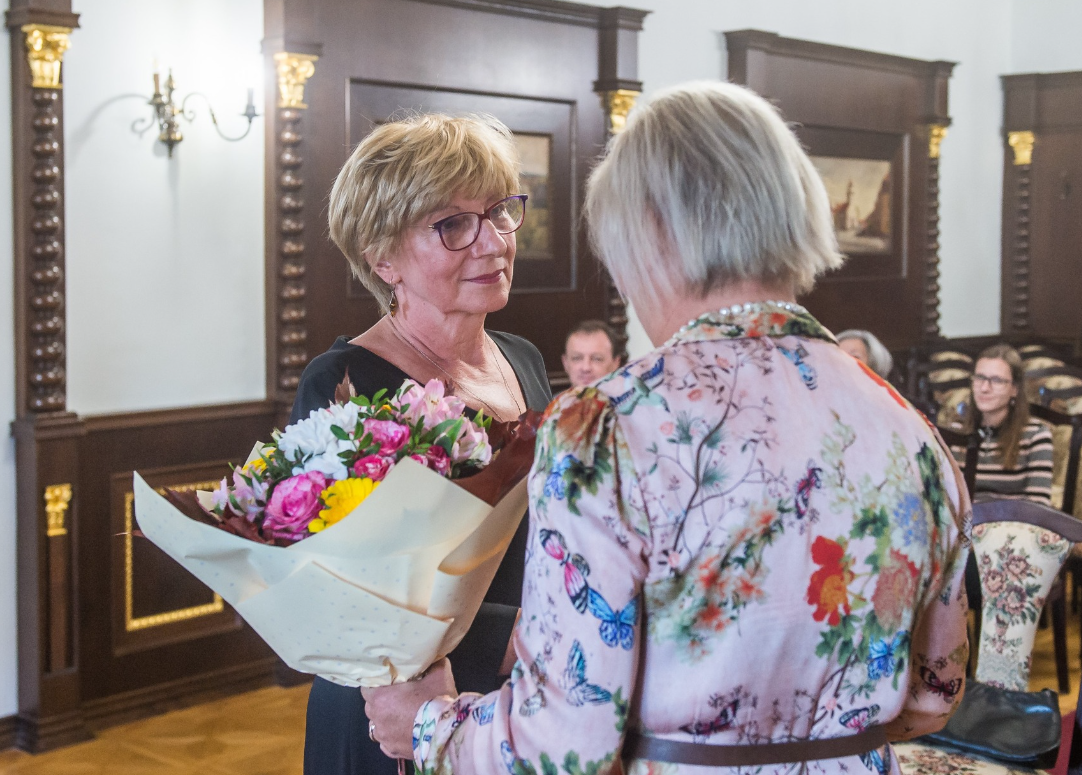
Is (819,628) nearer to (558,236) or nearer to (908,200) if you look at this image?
(558,236)

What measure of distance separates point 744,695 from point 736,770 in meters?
0.08

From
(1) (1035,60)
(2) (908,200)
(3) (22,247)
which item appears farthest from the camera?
(1) (1035,60)

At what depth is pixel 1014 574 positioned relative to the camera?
11.0 feet

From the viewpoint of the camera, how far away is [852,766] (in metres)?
1.31

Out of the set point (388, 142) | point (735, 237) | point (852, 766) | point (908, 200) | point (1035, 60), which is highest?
point (1035, 60)

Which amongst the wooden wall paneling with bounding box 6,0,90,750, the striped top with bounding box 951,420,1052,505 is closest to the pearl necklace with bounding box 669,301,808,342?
the wooden wall paneling with bounding box 6,0,90,750

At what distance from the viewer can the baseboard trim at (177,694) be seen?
4949 mm

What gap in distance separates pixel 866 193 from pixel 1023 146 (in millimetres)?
2012

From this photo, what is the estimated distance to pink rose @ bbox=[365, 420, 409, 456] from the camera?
57.0 inches

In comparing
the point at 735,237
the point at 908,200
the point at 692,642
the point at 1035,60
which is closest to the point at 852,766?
the point at 692,642

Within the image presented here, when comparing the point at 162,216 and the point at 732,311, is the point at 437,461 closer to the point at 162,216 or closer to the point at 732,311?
the point at 732,311

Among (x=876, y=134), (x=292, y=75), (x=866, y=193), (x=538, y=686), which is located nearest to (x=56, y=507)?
(x=292, y=75)

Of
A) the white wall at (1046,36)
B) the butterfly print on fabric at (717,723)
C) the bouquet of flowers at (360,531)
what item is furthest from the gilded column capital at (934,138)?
the butterfly print on fabric at (717,723)

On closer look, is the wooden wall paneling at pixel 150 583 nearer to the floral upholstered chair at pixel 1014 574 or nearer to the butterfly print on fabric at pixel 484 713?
the floral upholstered chair at pixel 1014 574
